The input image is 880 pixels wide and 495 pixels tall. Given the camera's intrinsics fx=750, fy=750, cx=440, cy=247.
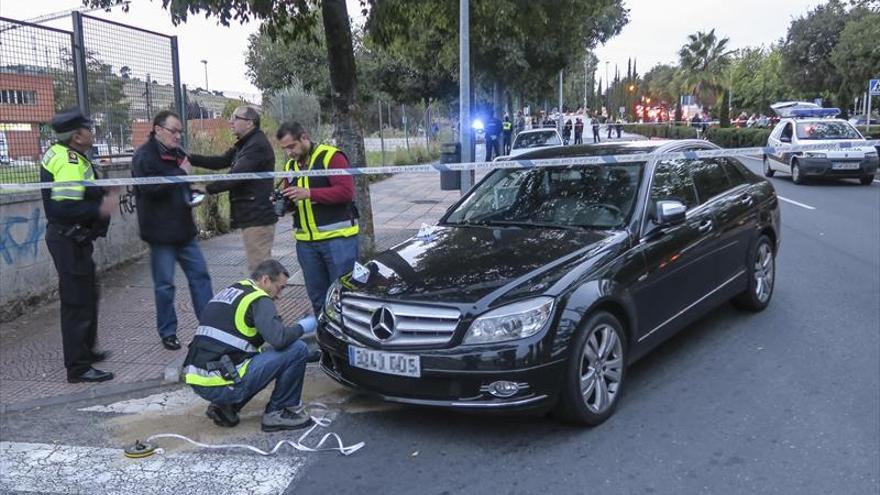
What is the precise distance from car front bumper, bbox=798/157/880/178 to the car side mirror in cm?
1440

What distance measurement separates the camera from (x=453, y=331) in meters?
3.90

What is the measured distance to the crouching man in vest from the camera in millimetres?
4121

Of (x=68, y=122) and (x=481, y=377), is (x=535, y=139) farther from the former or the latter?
(x=481, y=377)

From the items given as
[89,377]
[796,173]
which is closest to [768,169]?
[796,173]

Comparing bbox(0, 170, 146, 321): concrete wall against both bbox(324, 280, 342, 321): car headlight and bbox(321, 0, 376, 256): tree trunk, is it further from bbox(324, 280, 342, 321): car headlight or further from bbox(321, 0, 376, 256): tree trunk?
bbox(324, 280, 342, 321): car headlight

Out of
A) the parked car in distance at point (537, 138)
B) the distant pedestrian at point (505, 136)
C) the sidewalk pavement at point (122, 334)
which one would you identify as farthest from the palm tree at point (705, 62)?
the sidewalk pavement at point (122, 334)

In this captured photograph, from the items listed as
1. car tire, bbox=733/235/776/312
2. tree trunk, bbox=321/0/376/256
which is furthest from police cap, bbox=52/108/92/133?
car tire, bbox=733/235/776/312

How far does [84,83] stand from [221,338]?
5.25 m

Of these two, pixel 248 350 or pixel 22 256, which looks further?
pixel 22 256

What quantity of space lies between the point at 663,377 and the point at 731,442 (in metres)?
1.03

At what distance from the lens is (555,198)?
5.27 m

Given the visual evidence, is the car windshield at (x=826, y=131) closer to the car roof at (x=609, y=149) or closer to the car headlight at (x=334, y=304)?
the car roof at (x=609, y=149)

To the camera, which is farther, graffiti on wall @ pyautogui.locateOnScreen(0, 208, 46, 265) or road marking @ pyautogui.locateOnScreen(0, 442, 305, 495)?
graffiti on wall @ pyautogui.locateOnScreen(0, 208, 46, 265)

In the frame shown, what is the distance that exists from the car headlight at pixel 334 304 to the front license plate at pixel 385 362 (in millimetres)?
339
